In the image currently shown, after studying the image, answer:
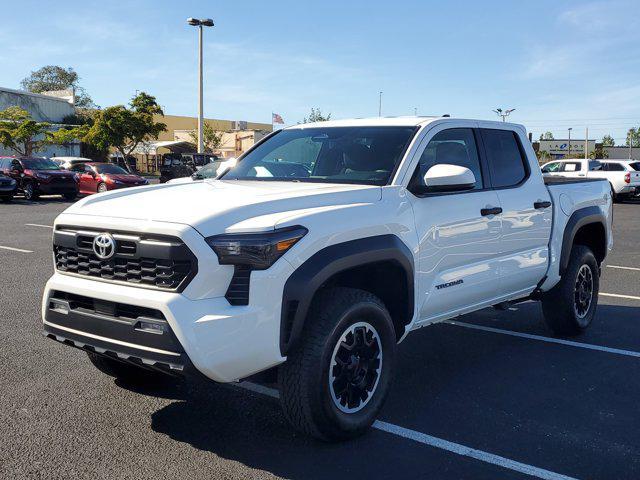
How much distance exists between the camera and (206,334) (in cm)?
316

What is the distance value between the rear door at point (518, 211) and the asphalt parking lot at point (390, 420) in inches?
30.0

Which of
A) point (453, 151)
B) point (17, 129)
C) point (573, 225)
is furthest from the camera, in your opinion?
point (17, 129)

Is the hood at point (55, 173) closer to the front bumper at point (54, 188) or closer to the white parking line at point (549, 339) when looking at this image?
the front bumper at point (54, 188)

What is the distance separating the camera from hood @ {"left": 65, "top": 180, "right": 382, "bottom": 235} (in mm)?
3385

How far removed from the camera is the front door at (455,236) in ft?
14.0

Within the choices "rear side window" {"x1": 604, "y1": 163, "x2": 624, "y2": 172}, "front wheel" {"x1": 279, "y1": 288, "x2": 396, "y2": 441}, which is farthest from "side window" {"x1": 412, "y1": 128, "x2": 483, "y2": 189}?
"rear side window" {"x1": 604, "y1": 163, "x2": 624, "y2": 172}

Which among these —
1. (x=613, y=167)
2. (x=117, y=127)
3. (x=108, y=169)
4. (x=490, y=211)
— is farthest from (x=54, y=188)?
(x=117, y=127)

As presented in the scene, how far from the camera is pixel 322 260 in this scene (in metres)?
3.48

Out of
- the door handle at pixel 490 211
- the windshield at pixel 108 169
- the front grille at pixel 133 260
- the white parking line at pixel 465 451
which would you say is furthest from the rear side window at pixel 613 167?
the front grille at pixel 133 260

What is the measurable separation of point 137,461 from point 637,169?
1064 inches

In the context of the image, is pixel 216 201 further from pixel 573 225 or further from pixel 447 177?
pixel 573 225

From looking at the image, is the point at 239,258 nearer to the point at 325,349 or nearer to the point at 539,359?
the point at 325,349

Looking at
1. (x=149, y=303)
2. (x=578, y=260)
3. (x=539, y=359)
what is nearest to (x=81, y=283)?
(x=149, y=303)

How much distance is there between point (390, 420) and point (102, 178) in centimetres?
2236
